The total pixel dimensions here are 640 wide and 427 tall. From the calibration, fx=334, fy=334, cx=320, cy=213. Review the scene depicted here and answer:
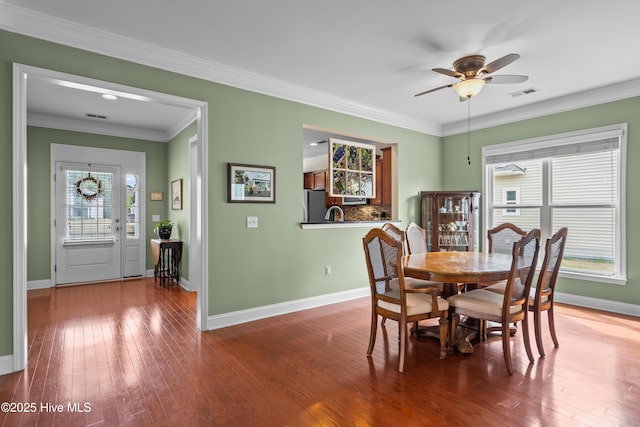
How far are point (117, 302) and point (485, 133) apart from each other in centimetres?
602

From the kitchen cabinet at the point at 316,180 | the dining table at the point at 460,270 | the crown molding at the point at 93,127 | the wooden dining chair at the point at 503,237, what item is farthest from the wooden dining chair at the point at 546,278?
the crown molding at the point at 93,127

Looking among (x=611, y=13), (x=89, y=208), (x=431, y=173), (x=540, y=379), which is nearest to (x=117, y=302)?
(x=89, y=208)

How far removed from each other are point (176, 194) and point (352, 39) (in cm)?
418

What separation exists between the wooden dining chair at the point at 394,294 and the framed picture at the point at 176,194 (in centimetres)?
395

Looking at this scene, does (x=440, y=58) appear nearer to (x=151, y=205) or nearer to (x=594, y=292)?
(x=594, y=292)

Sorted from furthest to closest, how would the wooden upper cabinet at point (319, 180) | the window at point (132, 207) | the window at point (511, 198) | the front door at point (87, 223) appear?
the wooden upper cabinet at point (319, 180) < the window at point (132, 207) < the front door at point (87, 223) < the window at point (511, 198)

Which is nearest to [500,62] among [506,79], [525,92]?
[506,79]

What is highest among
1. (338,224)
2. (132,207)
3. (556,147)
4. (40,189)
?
(556,147)

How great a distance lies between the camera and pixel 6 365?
2500mm

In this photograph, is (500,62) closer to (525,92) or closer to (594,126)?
(525,92)

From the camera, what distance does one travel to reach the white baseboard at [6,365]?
2.49m

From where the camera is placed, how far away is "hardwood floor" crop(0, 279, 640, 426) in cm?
200

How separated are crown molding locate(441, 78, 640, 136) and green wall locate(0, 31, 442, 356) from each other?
83.7 inches

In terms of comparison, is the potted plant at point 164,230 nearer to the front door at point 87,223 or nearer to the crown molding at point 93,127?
the front door at point 87,223
